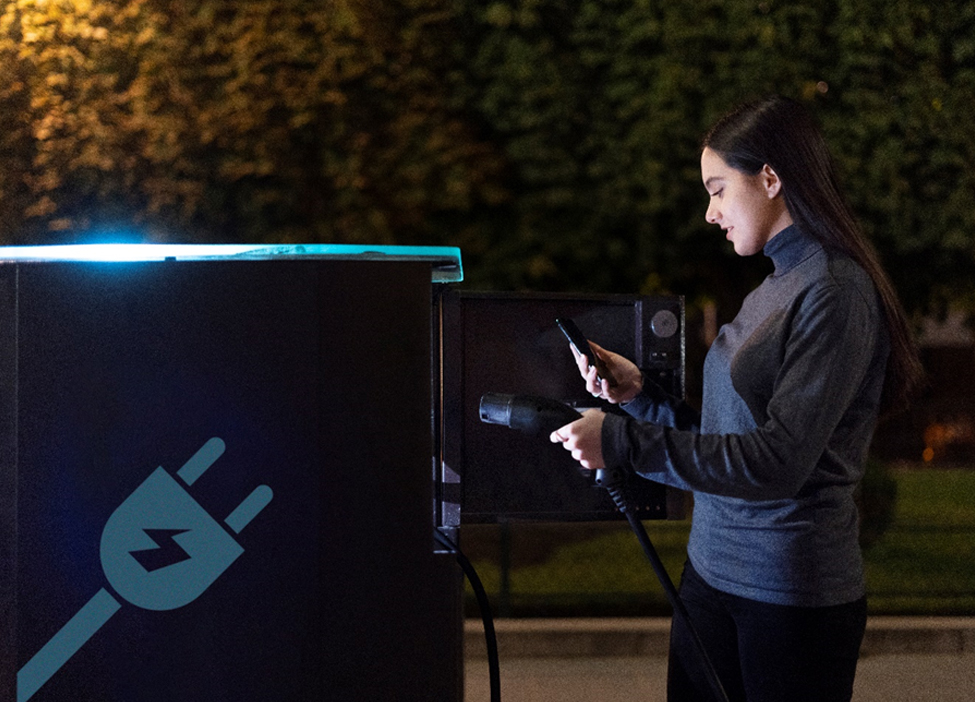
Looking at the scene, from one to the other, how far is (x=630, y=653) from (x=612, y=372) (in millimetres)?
4021

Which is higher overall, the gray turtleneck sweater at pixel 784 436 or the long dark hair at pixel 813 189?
the long dark hair at pixel 813 189

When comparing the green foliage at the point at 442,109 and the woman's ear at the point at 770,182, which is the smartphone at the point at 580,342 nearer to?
the woman's ear at the point at 770,182

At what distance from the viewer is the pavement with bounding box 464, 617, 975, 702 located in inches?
196

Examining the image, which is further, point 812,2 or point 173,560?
point 812,2

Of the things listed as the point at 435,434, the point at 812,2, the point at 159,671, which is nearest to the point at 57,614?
the point at 159,671

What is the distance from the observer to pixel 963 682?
16.2 feet

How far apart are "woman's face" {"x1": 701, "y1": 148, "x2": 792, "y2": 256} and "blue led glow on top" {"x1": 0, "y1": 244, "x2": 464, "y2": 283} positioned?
0.77 m

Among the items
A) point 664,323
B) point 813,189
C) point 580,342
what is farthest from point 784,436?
point 813,189

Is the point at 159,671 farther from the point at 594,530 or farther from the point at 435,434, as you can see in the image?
the point at 594,530

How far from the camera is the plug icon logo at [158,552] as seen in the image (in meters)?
1.19

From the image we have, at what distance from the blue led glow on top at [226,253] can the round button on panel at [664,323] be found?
453 mm

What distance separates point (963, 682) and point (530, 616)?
244cm

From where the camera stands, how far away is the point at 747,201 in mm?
1837

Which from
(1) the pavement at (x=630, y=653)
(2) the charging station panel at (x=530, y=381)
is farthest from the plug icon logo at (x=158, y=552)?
(1) the pavement at (x=630, y=653)
